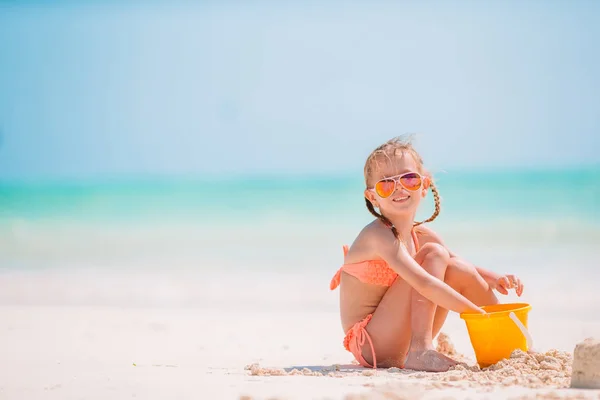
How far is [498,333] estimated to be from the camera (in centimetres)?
330

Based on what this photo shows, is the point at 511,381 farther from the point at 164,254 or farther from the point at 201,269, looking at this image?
the point at 164,254

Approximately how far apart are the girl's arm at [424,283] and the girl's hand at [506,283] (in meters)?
0.39

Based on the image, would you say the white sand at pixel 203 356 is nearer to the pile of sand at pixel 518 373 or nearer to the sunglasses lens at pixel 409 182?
the pile of sand at pixel 518 373

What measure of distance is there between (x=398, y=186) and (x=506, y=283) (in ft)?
2.42

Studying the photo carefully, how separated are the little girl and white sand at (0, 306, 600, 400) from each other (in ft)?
0.54

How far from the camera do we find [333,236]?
11305 millimetres

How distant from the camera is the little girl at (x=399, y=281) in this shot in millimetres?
3418

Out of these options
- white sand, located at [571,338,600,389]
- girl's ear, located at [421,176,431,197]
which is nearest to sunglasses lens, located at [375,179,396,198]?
girl's ear, located at [421,176,431,197]

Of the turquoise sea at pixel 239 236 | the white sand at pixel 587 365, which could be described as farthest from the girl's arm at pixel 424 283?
the turquoise sea at pixel 239 236

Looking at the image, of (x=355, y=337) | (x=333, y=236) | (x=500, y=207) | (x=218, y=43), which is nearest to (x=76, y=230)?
(x=333, y=236)

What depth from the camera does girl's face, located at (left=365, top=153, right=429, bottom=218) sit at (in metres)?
3.61

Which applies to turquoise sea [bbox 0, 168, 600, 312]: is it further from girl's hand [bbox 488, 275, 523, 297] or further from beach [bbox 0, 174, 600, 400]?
girl's hand [bbox 488, 275, 523, 297]

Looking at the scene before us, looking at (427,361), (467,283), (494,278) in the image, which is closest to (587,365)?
(427,361)

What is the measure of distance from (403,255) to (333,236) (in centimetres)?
787
